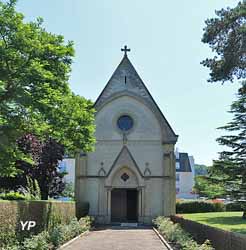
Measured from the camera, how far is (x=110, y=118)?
36.9m

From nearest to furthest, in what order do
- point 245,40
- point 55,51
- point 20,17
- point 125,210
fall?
point 20,17
point 55,51
point 245,40
point 125,210

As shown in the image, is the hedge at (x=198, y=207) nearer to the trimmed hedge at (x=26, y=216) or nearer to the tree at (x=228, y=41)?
the trimmed hedge at (x=26, y=216)

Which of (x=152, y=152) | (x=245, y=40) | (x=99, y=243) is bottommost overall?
(x=99, y=243)

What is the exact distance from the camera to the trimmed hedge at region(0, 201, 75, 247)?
14.5 m

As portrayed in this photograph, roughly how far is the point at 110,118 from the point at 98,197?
6698 mm

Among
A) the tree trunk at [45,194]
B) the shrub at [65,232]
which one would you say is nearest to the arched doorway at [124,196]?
the tree trunk at [45,194]

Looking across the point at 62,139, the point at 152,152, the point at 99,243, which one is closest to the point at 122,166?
the point at 152,152

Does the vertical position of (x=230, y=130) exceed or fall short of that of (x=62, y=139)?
it exceeds it

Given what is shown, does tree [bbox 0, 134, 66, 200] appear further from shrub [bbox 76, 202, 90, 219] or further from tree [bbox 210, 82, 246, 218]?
tree [bbox 210, 82, 246, 218]

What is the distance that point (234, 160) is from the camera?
34031 millimetres

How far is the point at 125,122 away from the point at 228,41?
20.5 meters

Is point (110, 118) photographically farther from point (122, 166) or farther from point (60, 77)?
point (60, 77)

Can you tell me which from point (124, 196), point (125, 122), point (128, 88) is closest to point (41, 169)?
point (125, 122)

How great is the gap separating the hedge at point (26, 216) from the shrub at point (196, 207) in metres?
20.6
